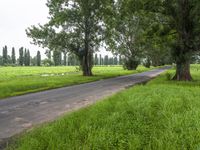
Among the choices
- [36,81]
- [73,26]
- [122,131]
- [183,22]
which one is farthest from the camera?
[73,26]

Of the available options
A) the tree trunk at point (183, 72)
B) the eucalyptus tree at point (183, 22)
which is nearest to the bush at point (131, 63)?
the tree trunk at point (183, 72)

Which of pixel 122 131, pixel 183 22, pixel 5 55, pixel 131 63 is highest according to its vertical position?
pixel 5 55

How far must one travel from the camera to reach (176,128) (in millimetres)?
6559

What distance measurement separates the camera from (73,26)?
34.2m

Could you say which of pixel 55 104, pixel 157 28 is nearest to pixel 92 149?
pixel 55 104

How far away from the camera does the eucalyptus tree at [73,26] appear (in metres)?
33.3

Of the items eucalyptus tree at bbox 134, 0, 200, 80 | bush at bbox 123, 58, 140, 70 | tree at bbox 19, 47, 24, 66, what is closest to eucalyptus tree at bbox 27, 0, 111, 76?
eucalyptus tree at bbox 134, 0, 200, 80

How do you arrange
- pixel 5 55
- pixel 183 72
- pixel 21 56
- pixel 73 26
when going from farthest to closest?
1. pixel 21 56
2. pixel 5 55
3. pixel 73 26
4. pixel 183 72

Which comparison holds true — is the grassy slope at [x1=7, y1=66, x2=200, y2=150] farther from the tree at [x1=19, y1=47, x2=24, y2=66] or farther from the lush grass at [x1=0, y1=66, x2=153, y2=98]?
the tree at [x1=19, y1=47, x2=24, y2=66]

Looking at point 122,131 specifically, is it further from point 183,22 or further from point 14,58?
point 14,58

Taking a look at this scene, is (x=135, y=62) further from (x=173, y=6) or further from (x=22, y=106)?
(x=22, y=106)

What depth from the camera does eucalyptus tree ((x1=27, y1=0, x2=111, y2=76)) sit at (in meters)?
33.3

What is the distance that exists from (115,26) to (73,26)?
6.38 meters

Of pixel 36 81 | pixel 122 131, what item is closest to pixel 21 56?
pixel 36 81
